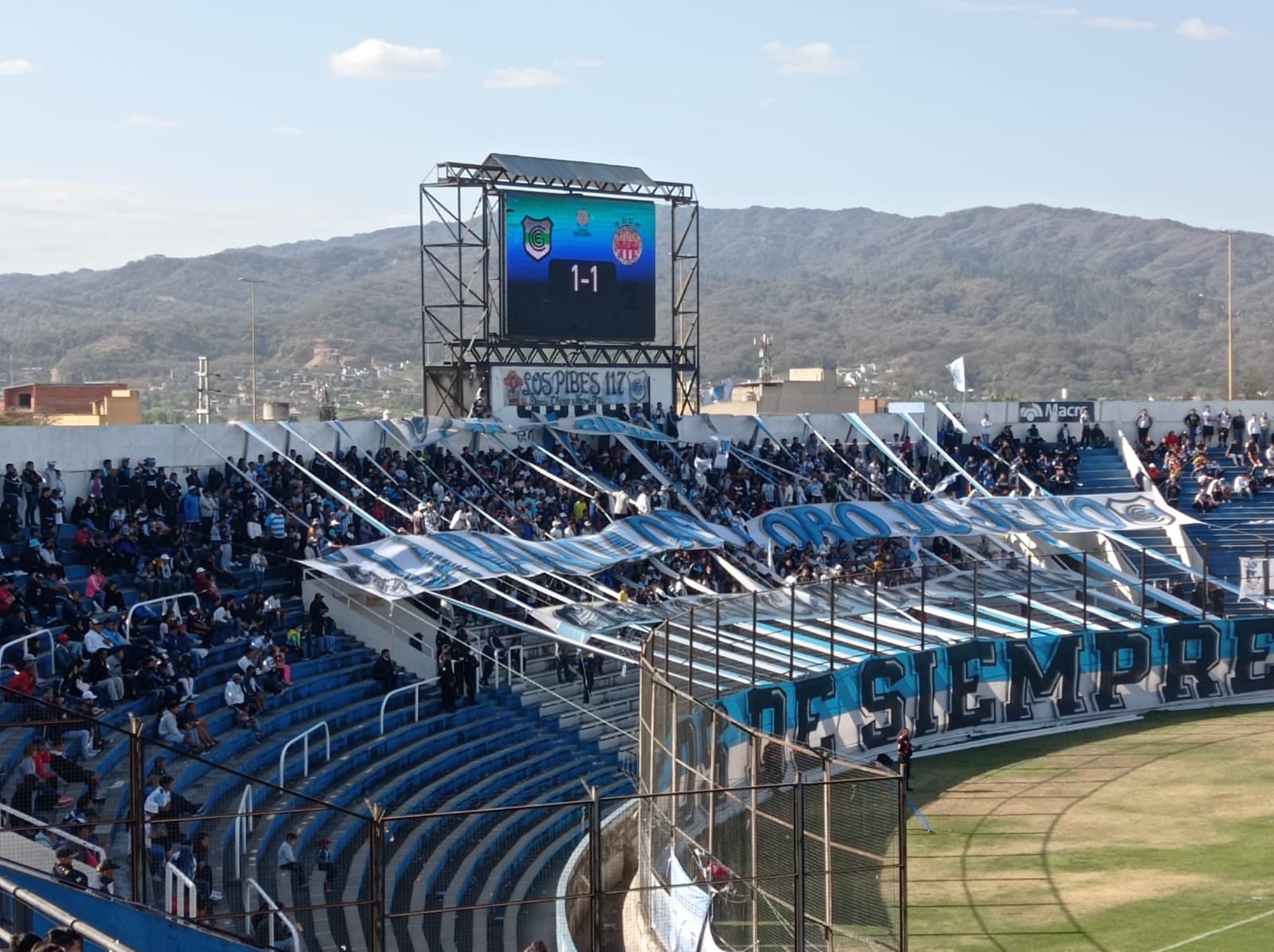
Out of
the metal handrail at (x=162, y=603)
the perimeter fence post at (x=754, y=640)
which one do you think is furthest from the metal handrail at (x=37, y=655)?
the perimeter fence post at (x=754, y=640)

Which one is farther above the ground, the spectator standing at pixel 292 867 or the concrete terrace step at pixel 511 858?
the spectator standing at pixel 292 867

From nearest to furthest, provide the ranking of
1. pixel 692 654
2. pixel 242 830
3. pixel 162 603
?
pixel 242 830, pixel 692 654, pixel 162 603

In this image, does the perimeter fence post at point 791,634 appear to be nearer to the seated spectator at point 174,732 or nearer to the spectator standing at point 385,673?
the spectator standing at point 385,673

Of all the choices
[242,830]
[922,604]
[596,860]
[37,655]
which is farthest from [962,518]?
[596,860]

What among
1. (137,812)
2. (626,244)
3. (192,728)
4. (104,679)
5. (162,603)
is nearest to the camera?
(137,812)

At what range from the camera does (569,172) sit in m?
44.9

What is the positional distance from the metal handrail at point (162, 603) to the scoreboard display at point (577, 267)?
1950cm

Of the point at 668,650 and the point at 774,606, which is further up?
the point at 774,606

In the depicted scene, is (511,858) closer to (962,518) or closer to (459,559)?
(459,559)

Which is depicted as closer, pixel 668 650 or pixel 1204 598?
pixel 668 650

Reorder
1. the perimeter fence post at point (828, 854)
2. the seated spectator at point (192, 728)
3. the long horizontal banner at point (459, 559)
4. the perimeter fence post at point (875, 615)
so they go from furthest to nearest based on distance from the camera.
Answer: the perimeter fence post at point (875, 615) → the long horizontal banner at point (459, 559) → the seated spectator at point (192, 728) → the perimeter fence post at point (828, 854)

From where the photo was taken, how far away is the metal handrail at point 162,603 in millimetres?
22859

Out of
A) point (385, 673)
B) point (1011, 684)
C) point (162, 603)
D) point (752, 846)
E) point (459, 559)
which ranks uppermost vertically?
point (459, 559)

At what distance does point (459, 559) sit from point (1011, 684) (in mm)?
12027
